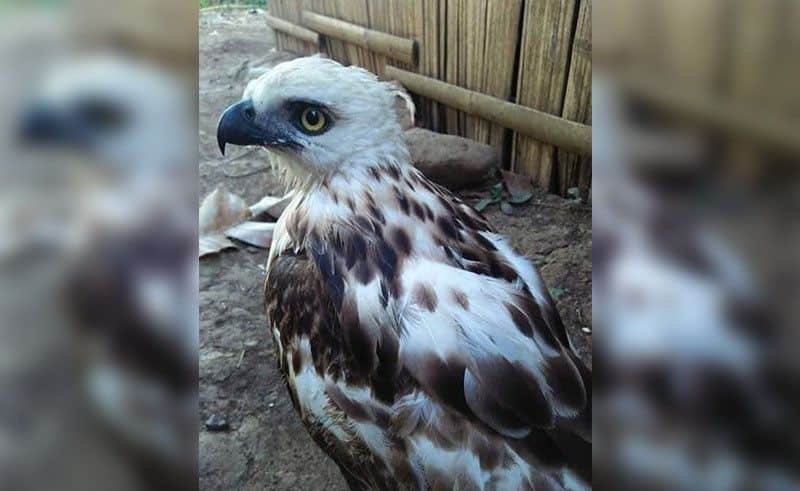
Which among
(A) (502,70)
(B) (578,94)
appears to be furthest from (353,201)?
(A) (502,70)

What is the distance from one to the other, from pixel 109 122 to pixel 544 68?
366cm

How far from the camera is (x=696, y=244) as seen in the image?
519 mm

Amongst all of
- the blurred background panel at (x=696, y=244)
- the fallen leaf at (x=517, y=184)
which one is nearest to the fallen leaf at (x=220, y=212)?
the fallen leaf at (x=517, y=184)

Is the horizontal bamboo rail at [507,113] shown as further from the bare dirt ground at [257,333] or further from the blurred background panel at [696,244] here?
the blurred background panel at [696,244]

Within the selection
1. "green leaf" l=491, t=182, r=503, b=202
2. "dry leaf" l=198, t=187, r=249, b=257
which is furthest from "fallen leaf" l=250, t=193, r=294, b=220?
"green leaf" l=491, t=182, r=503, b=202

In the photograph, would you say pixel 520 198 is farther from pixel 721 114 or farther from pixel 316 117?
pixel 721 114

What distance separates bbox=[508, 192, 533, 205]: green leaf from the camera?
4.19m

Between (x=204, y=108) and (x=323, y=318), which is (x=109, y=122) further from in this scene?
(x=204, y=108)

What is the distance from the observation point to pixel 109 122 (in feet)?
1.69

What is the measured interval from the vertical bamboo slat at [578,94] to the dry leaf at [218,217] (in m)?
2.06

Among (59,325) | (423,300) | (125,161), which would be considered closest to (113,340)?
(59,325)

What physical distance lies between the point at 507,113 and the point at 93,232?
3.93 m

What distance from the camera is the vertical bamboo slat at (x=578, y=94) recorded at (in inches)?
125

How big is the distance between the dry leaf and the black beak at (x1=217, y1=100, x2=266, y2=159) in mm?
1699
